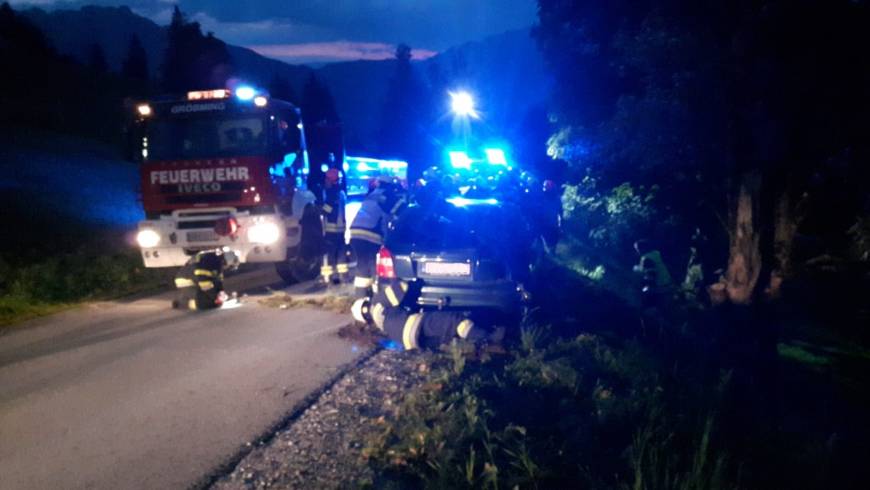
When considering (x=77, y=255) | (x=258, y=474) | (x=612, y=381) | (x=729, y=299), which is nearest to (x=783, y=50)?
(x=729, y=299)

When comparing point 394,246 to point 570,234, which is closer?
point 394,246

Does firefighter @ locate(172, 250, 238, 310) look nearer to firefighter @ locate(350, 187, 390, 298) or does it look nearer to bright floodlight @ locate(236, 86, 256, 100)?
firefighter @ locate(350, 187, 390, 298)

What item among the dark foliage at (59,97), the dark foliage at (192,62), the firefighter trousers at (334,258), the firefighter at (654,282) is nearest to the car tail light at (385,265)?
the firefighter trousers at (334,258)

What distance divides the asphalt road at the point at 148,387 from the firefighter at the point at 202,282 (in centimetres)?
29

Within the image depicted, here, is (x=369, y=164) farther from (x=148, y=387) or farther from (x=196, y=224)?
(x=148, y=387)

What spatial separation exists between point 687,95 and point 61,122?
38.1 m

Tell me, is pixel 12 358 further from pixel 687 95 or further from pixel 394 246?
pixel 687 95

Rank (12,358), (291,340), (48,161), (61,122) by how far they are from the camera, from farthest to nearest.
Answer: (61,122), (48,161), (291,340), (12,358)

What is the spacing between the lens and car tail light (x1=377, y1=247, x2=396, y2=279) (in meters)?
Answer: 8.12

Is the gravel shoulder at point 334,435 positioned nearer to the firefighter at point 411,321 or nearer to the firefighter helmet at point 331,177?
the firefighter at point 411,321

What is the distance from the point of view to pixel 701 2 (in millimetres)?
9062

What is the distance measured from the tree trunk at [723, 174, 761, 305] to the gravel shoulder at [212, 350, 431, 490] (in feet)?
16.5

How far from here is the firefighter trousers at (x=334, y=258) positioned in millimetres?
11820

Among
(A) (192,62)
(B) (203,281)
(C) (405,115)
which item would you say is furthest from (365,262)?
(C) (405,115)
